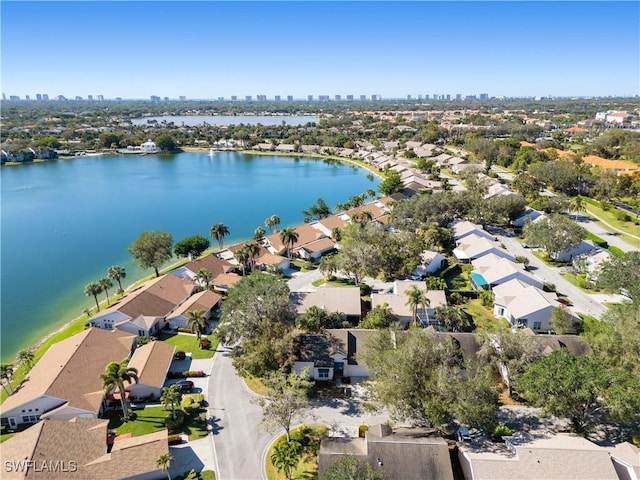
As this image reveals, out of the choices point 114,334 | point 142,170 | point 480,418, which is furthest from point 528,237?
point 142,170

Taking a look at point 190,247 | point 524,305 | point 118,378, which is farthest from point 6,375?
point 524,305

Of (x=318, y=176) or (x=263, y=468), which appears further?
(x=318, y=176)

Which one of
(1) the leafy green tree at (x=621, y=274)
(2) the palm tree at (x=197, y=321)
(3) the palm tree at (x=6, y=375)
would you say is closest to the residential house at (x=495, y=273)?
(1) the leafy green tree at (x=621, y=274)

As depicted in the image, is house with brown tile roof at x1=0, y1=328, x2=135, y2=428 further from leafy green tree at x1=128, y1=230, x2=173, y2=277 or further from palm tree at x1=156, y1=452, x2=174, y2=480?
leafy green tree at x1=128, y1=230, x2=173, y2=277

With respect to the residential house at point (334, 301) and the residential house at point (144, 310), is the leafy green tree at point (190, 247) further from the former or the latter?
the residential house at point (334, 301)

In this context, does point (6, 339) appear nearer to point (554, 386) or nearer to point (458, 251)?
point (554, 386)

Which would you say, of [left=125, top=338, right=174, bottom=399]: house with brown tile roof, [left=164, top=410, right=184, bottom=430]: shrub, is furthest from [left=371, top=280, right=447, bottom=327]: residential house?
[left=164, top=410, right=184, bottom=430]: shrub
